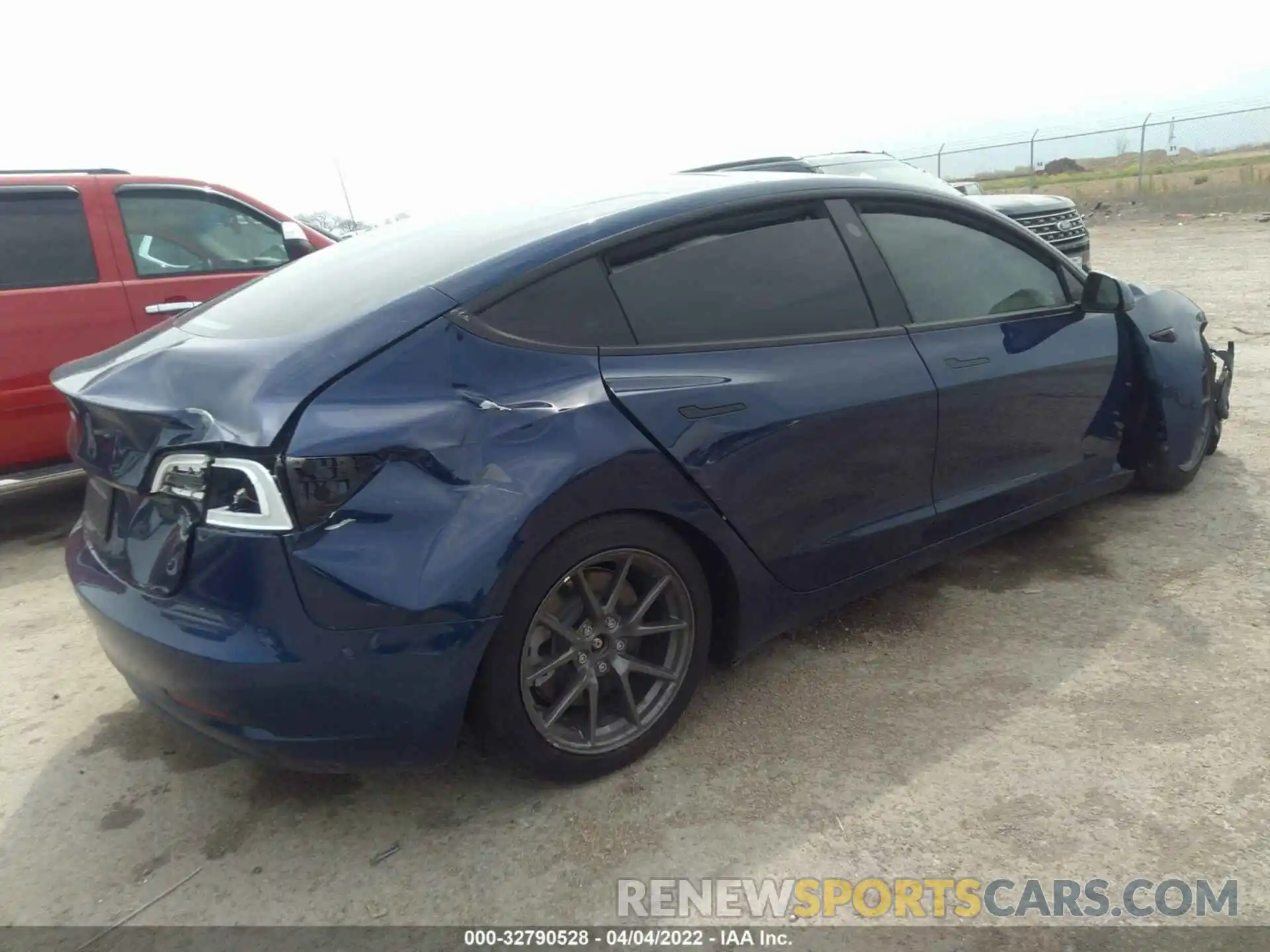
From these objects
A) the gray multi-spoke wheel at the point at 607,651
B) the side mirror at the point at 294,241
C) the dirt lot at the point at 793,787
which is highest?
the side mirror at the point at 294,241

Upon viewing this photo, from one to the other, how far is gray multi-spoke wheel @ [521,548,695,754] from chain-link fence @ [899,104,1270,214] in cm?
1797

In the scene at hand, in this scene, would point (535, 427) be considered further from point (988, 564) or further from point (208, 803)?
point (988, 564)

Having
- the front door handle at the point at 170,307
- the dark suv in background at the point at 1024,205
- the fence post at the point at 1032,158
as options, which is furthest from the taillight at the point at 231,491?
the fence post at the point at 1032,158

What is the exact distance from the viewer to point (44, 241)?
16.5 ft

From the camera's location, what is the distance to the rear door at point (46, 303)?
16.0 feet

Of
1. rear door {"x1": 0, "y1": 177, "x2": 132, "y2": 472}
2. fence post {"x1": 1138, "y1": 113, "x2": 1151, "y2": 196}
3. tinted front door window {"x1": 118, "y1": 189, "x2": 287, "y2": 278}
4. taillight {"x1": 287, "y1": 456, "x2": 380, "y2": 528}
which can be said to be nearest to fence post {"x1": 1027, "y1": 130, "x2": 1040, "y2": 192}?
fence post {"x1": 1138, "y1": 113, "x2": 1151, "y2": 196}

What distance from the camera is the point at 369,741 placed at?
7.54ft

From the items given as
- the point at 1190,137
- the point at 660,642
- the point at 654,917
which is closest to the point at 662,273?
the point at 660,642

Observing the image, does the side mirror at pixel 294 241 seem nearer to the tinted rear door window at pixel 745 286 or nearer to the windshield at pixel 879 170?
the tinted rear door window at pixel 745 286

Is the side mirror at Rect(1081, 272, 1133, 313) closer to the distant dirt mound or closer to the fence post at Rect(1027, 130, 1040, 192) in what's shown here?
the fence post at Rect(1027, 130, 1040, 192)

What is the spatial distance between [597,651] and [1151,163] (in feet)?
104

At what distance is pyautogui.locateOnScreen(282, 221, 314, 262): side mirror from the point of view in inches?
216

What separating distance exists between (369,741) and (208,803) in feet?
2.44

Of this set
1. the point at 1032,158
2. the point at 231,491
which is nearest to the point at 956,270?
the point at 231,491
